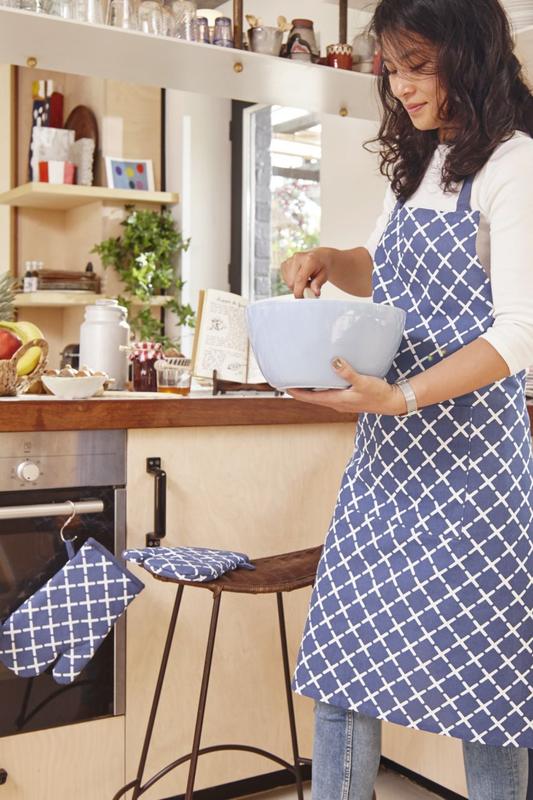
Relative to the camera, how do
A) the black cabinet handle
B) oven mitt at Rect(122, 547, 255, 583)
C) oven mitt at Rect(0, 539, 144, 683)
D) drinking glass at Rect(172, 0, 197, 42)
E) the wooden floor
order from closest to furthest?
1. oven mitt at Rect(122, 547, 255, 583)
2. oven mitt at Rect(0, 539, 144, 683)
3. the black cabinet handle
4. the wooden floor
5. drinking glass at Rect(172, 0, 197, 42)

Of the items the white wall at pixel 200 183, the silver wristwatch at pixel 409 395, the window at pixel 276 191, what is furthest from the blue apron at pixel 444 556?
the white wall at pixel 200 183

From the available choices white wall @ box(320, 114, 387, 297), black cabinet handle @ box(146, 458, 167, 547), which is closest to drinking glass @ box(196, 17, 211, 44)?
white wall @ box(320, 114, 387, 297)

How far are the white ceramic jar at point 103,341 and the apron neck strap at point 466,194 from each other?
123cm

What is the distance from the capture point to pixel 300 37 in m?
2.58

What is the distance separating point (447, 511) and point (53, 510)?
845 mm

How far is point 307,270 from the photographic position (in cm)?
138

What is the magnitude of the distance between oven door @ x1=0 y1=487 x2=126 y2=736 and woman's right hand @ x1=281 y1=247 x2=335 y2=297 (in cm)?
70

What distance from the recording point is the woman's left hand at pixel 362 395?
3.63 ft

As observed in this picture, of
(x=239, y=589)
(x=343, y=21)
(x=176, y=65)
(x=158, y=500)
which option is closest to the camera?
(x=239, y=589)

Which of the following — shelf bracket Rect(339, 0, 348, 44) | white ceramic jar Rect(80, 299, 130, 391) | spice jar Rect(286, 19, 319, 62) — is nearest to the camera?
white ceramic jar Rect(80, 299, 130, 391)

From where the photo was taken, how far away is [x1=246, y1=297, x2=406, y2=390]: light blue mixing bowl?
1.11 meters

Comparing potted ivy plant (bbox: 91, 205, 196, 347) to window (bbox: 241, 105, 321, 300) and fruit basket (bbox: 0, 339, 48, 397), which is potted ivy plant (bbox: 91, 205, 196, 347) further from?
fruit basket (bbox: 0, 339, 48, 397)

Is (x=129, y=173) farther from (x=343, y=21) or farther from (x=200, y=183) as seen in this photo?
(x=343, y=21)

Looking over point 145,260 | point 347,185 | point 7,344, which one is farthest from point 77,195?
point 7,344
